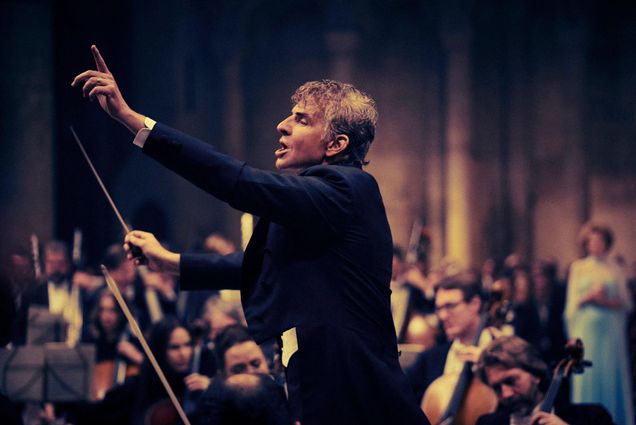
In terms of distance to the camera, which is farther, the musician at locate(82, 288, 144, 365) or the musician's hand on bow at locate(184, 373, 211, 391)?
the musician at locate(82, 288, 144, 365)

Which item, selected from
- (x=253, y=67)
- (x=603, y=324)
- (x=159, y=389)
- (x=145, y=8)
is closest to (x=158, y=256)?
(x=159, y=389)

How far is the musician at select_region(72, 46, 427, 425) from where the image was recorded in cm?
284

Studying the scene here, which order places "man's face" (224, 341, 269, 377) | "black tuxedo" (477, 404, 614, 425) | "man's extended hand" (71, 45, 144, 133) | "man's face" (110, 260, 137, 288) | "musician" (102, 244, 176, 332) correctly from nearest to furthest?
"man's extended hand" (71, 45, 144, 133) < "black tuxedo" (477, 404, 614, 425) < "man's face" (224, 341, 269, 377) < "musician" (102, 244, 176, 332) < "man's face" (110, 260, 137, 288)

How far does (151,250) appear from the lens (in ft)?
10.7

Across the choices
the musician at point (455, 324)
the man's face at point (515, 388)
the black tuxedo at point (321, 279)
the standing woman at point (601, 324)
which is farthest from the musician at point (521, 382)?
the standing woman at point (601, 324)

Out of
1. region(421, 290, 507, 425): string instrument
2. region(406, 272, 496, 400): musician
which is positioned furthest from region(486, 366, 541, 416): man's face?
region(406, 272, 496, 400): musician

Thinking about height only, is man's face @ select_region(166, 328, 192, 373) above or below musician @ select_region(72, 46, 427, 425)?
below

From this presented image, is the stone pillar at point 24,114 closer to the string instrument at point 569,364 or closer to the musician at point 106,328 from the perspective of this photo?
the musician at point 106,328

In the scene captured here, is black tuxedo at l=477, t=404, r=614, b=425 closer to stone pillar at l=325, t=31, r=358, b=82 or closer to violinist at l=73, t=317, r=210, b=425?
violinist at l=73, t=317, r=210, b=425

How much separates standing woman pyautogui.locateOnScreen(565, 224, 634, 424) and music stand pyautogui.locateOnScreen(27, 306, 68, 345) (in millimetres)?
4124

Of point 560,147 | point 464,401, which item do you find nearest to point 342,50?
point 560,147

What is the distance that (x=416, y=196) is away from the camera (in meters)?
18.0

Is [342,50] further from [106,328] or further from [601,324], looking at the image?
[106,328]

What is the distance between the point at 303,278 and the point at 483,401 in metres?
2.82
